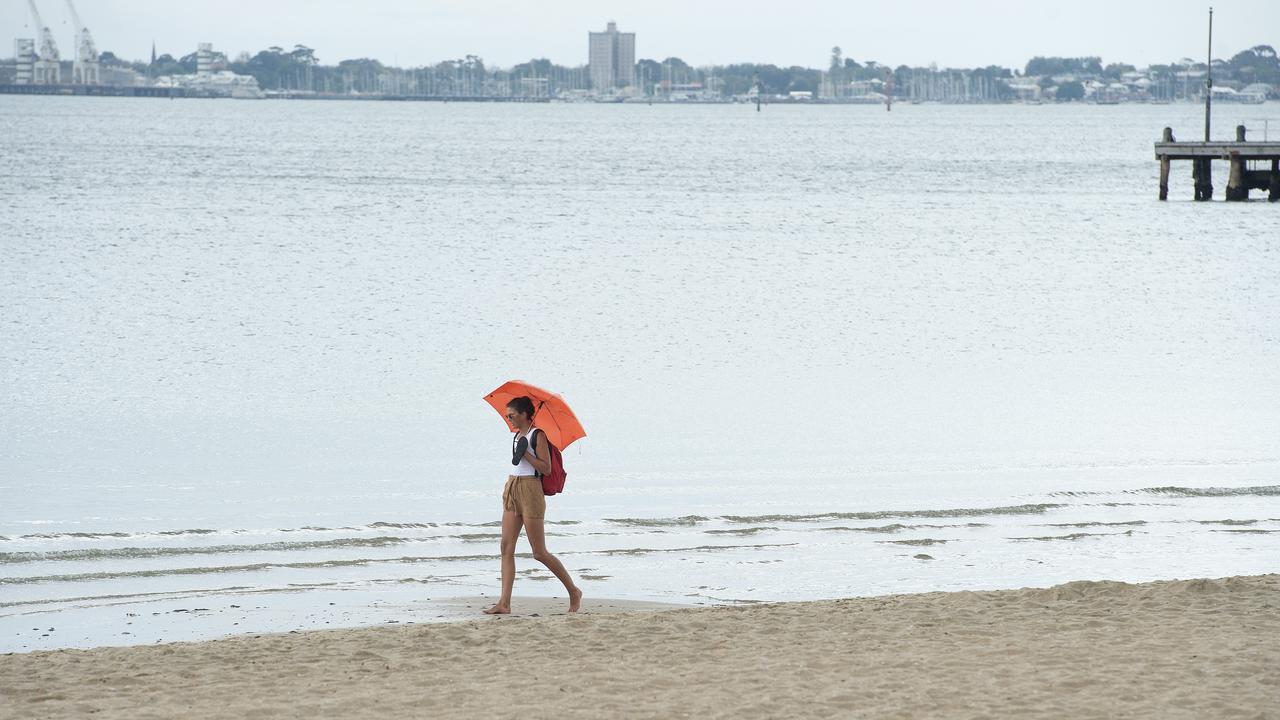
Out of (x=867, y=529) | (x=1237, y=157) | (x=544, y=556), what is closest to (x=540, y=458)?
(x=544, y=556)

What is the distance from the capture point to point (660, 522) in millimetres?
12375

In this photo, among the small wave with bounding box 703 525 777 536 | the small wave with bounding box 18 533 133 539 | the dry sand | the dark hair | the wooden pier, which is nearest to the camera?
the dry sand

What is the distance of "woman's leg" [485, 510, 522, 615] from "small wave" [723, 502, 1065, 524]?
3.50 metres

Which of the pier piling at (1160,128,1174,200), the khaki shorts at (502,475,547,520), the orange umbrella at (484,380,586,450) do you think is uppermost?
the pier piling at (1160,128,1174,200)

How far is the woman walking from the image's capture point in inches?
349

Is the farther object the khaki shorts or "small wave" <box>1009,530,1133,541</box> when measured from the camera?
"small wave" <box>1009,530,1133,541</box>

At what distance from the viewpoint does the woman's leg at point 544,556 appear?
9047 millimetres

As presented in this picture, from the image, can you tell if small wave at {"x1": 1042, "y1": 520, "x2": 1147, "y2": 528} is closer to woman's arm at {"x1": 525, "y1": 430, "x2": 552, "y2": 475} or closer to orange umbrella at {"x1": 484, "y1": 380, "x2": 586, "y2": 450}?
orange umbrella at {"x1": 484, "y1": 380, "x2": 586, "y2": 450}

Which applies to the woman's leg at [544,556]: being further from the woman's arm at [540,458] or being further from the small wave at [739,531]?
the small wave at [739,531]

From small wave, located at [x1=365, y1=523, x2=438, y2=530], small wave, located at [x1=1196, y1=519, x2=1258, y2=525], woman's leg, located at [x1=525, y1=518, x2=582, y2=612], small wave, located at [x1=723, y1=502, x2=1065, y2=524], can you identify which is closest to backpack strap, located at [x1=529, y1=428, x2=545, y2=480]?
woman's leg, located at [x1=525, y1=518, x2=582, y2=612]

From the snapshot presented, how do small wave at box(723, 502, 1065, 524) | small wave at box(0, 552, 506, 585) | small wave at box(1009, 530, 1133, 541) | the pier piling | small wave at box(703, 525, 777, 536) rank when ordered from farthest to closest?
1. the pier piling
2. small wave at box(723, 502, 1065, 524)
3. small wave at box(703, 525, 777, 536)
4. small wave at box(1009, 530, 1133, 541)
5. small wave at box(0, 552, 506, 585)

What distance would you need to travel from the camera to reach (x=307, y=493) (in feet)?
45.1

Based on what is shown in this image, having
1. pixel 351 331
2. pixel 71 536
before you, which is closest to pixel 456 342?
pixel 351 331

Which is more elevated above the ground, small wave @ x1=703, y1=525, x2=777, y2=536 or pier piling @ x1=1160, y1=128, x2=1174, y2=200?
pier piling @ x1=1160, y1=128, x2=1174, y2=200
